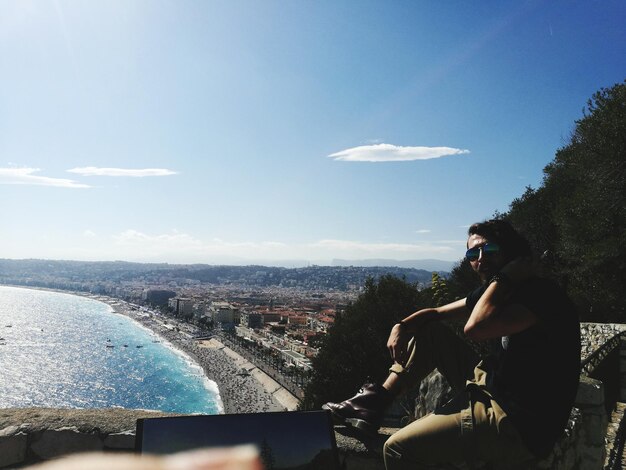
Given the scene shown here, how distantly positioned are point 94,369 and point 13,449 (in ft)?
211

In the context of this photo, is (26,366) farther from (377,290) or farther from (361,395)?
(361,395)

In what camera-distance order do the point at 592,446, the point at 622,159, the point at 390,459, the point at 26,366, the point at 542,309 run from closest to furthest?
the point at 542,309 < the point at 390,459 < the point at 592,446 < the point at 622,159 < the point at 26,366

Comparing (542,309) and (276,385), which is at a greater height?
(542,309)

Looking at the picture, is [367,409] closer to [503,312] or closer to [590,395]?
[503,312]

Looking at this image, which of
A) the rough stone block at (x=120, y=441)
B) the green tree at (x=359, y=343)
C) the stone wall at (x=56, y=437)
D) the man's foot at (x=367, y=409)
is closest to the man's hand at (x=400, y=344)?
the man's foot at (x=367, y=409)

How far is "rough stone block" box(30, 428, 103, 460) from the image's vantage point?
280 centimetres

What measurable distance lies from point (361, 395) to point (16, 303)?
501 feet

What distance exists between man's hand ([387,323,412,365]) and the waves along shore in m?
19.0

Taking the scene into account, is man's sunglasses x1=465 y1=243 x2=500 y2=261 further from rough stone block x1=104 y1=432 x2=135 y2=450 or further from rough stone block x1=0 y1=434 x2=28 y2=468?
rough stone block x1=0 y1=434 x2=28 y2=468

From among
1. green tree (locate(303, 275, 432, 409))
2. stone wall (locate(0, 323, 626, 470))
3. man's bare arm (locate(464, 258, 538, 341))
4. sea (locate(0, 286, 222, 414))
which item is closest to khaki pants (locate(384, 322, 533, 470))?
man's bare arm (locate(464, 258, 538, 341))

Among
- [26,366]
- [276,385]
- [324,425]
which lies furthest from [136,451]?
[26,366]

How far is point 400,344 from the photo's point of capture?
9.23 ft

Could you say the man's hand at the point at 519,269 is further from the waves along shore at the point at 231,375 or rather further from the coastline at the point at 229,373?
the waves along shore at the point at 231,375

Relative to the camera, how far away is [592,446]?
11.4ft
